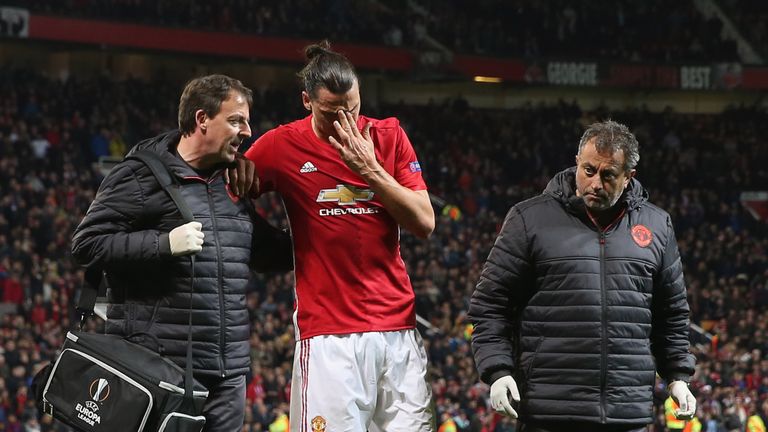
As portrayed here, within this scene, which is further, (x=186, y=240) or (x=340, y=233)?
(x=340, y=233)

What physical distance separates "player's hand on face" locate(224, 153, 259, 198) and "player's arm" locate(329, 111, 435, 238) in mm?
355

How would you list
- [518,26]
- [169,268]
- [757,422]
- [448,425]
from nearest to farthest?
[169,268], [448,425], [757,422], [518,26]

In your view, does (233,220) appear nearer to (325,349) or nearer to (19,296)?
(325,349)

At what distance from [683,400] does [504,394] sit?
701 mm

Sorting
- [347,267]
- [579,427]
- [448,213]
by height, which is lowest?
[579,427]

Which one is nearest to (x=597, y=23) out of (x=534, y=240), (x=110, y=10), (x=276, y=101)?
(x=276, y=101)

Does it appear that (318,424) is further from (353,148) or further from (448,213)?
(448,213)

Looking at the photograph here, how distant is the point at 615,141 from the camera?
443 centimetres

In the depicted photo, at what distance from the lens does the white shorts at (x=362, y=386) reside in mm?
4445

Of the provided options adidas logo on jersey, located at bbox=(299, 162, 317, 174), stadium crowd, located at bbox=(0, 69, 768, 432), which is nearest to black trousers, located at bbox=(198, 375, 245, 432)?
adidas logo on jersey, located at bbox=(299, 162, 317, 174)

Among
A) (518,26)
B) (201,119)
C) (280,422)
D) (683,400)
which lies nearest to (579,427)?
(683,400)

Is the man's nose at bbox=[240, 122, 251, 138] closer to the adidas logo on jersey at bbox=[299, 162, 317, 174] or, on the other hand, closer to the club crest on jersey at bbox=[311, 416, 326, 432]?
the adidas logo on jersey at bbox=[299, 162, 317, 174]

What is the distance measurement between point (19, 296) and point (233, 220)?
486 inches

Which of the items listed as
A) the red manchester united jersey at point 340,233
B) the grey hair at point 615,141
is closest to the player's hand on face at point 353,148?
the red manchester united jersey at point 340,233
